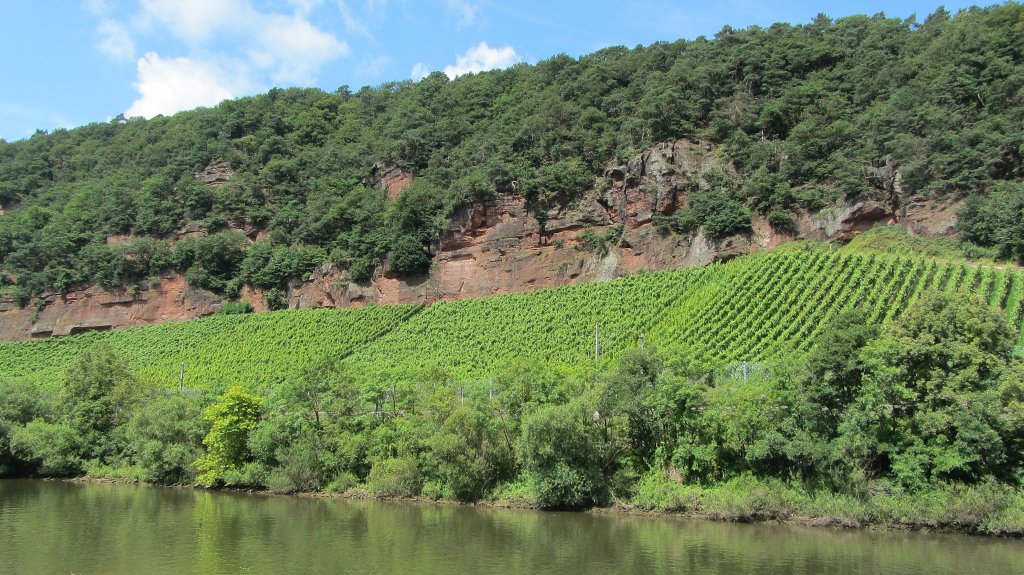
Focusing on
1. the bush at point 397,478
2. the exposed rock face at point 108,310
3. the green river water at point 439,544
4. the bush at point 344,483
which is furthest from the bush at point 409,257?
the green river water at point 439,544

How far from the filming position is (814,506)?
25.2m

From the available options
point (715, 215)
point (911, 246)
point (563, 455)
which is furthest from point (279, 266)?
point (911, 246)

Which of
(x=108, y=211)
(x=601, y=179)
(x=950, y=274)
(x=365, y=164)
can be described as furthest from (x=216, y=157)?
(x=950, y=274)

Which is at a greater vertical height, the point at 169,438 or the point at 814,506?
the point at 169,438

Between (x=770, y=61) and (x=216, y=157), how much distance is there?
61.9 m

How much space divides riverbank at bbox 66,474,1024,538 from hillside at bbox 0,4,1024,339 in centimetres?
2672

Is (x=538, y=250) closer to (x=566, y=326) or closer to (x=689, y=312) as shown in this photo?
(x=566, y=326)

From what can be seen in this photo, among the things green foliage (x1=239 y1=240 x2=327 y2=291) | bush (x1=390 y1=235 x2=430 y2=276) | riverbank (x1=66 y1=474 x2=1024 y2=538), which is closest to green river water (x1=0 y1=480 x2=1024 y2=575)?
riverbank (x1=66 y1=474 x2=1024 y2=538)

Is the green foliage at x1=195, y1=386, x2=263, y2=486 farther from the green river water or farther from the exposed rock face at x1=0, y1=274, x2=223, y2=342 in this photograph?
the exposed rock face at x1=0, y1=274, x2=223, y2=342

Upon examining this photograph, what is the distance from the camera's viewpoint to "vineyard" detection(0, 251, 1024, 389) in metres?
39.4

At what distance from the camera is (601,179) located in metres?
65.8

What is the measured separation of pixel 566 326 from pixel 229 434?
22.4 metres

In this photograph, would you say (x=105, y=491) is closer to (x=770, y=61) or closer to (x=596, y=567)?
(x=596, y=567)

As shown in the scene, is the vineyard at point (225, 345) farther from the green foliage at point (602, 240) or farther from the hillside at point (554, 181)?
the green foliage at point (602, 240)
